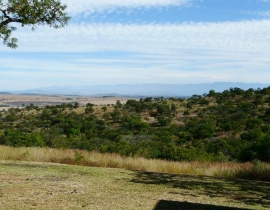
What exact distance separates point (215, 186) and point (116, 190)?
3.11m

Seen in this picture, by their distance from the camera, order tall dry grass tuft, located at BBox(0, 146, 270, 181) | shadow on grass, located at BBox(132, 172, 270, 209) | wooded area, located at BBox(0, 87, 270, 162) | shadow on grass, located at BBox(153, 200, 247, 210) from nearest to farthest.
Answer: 1. shadow on grass, located at BBox(153, 200, 247, 210)
2. shadow on grass, located at BBox(132, 172, 270, 209)
3. tall dry grass tuft, located at BBox(0, 146, 270, 181)
4. wooded area, located at BBox(0, 87, 270, 162)

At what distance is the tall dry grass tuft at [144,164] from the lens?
13648mm

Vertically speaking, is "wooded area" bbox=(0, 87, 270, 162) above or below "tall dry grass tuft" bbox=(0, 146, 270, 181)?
below

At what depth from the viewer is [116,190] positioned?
9.82 metres

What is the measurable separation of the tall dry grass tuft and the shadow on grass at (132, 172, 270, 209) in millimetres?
1062

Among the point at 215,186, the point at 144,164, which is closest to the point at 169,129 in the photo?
the point at 144,164

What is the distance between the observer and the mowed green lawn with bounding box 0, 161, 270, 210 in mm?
8266

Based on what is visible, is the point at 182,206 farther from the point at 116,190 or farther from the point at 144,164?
the point at 144,164

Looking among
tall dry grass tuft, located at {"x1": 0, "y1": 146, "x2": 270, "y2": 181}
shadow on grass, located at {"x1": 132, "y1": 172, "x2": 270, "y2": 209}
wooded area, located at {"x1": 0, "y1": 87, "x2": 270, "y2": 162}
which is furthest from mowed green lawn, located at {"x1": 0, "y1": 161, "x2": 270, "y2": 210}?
wooded area, located at {"x1": 0, "y1": 87, "x2": 270, "y2": 162}

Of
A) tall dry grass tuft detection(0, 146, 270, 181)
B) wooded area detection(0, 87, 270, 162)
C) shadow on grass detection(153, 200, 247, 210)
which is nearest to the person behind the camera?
shadow on grass detection(153, 200, 247, 210)

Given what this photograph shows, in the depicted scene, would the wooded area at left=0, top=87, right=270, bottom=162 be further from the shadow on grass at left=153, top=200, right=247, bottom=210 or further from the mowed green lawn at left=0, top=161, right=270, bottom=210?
the shadow on grass at left=153, top=200, right=247, bottom=210

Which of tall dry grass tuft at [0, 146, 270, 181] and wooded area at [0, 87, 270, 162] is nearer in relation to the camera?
tall dry grass tuft at [0, 146, 270, 181]

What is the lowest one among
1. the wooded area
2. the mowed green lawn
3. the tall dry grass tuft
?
the wooded area

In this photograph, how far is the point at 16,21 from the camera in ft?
36.3
